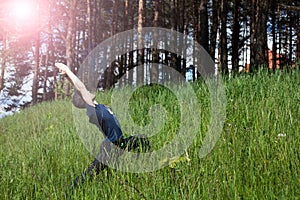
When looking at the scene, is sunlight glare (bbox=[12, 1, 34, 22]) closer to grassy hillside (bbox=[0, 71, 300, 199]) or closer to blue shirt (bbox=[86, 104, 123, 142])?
grassy hillside (bbox=[0, 71, 300, 199])

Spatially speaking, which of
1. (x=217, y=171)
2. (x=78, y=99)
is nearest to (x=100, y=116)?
(x=78, y=99)

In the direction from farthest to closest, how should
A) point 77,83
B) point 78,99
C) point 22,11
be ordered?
point 22,11 → point 78,99 → point 77,83

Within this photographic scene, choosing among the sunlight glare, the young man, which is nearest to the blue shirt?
the young man

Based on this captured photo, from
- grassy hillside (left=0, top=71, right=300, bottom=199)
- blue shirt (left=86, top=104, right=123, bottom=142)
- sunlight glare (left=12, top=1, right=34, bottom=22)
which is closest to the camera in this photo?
grassy hillside (left=0, top=71, right=300, bottom=199)

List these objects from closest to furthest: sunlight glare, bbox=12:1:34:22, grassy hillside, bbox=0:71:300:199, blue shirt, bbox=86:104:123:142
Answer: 1. grassy hillside, bbox=0:71:300:199
2. blue shirt, bbox=86:104:123:142
3. sunlight glare, bbox=12:1:34:22

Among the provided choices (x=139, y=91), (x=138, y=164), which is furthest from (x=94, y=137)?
(x=139, y=91)

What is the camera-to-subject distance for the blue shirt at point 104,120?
227 cm

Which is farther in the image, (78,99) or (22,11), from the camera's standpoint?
(22,11)

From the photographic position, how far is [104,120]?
7.56 ft

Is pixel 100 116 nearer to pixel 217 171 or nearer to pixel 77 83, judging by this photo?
pixel 77 83

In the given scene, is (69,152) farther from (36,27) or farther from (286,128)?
(36,27)

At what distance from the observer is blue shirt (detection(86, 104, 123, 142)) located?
2271 millimetres

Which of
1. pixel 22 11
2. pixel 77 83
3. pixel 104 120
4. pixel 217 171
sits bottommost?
pixel 217 171

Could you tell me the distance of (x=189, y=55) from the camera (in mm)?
26688
